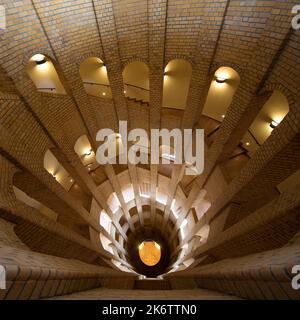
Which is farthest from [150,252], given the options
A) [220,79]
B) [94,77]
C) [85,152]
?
[220,79]

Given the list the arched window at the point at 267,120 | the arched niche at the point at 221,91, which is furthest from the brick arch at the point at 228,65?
the arched window at the point at 267,120

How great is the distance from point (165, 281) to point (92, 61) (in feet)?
29.0

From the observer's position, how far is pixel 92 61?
370 inches

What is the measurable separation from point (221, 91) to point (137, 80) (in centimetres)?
336

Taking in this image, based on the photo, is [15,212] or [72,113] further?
[72,113]

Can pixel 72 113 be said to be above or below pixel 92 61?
below

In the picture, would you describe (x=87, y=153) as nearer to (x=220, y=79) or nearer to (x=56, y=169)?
(x=56, y=169)

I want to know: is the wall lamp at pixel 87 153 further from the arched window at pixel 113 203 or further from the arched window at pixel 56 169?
the arched window at pixel 113 203

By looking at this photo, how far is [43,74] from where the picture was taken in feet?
29.1

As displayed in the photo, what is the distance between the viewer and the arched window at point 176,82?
9148 millimetres

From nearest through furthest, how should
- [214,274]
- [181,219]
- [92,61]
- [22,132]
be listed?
[214,274] < [22,132] < [92,61] < [181,219]

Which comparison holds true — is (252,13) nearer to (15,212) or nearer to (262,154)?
(262,154)
